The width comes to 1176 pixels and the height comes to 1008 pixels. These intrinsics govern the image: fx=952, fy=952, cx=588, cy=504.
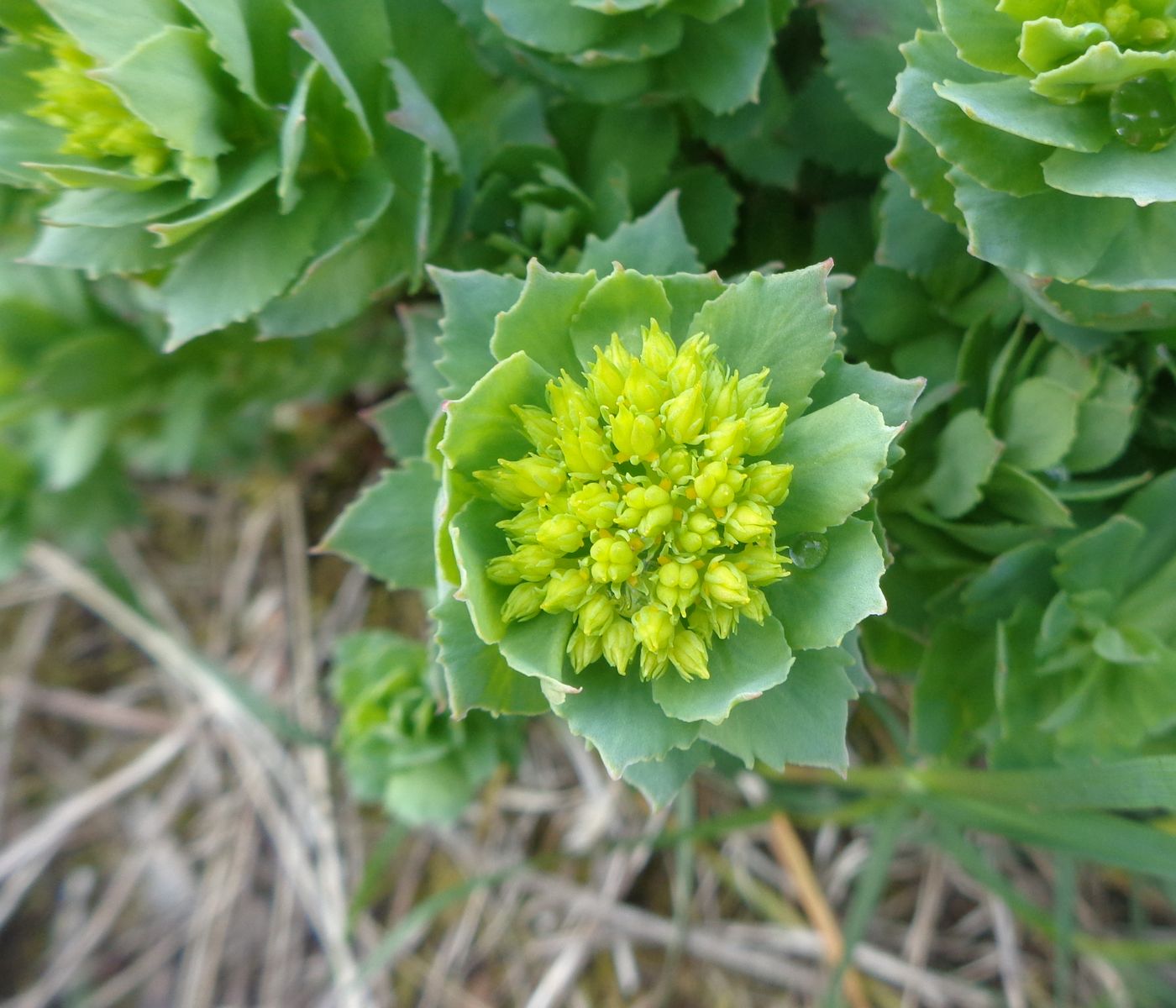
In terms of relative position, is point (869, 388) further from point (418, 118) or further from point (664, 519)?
point (418, 118)

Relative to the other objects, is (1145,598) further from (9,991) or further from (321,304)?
(9,991)

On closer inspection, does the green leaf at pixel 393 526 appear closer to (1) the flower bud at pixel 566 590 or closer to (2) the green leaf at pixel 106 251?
(1) the flower bud at pixel 566 590

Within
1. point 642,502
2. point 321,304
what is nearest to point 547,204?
point 321,304

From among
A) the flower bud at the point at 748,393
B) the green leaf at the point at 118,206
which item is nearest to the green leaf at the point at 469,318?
the flower bud at the point at 748,393

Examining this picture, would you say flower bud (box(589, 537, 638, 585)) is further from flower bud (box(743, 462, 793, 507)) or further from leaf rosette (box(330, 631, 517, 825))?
leaf rosette (box(330, 631, 517, 825))

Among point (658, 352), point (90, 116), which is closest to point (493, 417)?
point (658, 352)

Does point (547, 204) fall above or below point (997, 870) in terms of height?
above

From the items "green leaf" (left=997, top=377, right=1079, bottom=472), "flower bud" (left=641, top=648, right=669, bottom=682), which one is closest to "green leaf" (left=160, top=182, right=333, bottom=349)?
"flower bud" (left=641, top=648, right=669, bottom=682)
